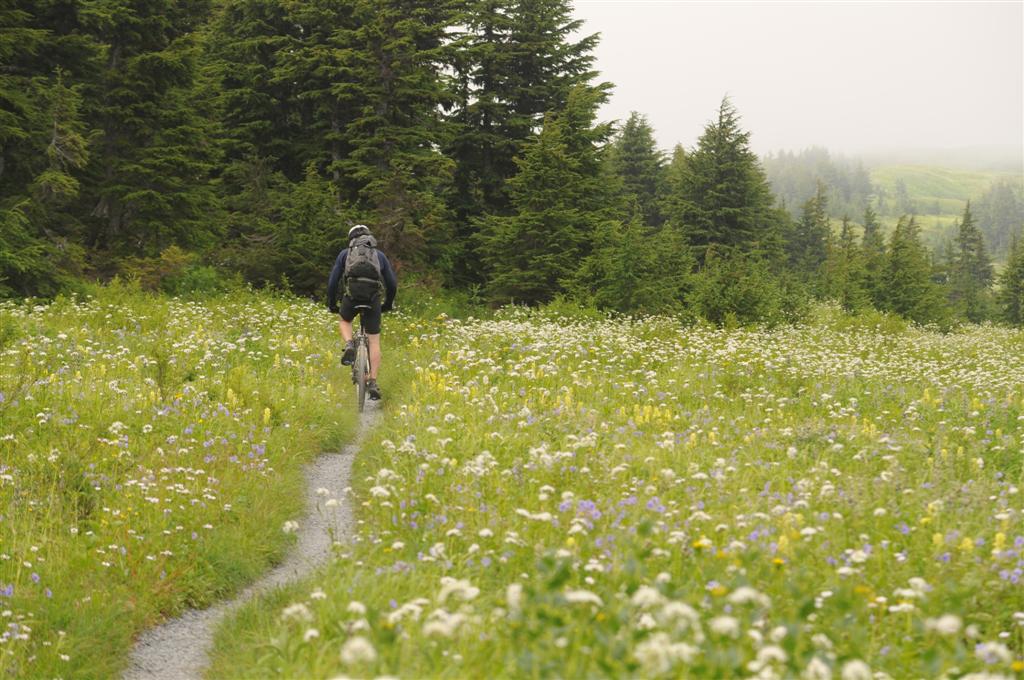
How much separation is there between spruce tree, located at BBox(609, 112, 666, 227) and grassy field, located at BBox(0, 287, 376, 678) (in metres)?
37.9

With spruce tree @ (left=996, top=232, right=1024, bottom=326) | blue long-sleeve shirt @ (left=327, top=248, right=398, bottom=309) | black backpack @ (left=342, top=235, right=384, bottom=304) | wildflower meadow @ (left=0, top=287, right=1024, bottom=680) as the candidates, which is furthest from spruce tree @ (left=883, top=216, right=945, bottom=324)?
black backpack @ (left=342, top=235, right=384, bottom=304)

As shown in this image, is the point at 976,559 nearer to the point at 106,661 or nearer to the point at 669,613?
the point at 669,613

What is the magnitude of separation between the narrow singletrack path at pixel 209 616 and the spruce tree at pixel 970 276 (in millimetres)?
50596

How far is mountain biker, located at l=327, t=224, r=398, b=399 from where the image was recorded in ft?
34.0

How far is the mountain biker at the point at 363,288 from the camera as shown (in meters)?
10.4

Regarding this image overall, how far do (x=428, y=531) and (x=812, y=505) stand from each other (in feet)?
9.02

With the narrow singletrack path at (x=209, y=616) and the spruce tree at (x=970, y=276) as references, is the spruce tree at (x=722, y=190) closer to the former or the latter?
the spruce tree at (x=970, y=276)

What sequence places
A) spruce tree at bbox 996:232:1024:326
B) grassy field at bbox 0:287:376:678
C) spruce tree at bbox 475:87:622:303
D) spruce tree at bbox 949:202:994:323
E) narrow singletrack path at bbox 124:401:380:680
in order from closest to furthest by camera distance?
narrow singletrack path at bbox 124:401:380:680 < grassy field at bbox 0:287:376:678 < spruce tree at bbox 475:87:622:303 < spruce tree at bbox 996:232:1024:326 < spruce tree at bbox 949:202:994:323

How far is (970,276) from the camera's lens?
6284 centimetres

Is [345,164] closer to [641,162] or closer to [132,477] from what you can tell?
[132,477]

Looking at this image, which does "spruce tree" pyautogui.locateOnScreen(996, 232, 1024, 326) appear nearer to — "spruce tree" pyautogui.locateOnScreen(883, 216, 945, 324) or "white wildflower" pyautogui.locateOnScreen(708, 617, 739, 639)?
"spruce tree" pyautogui.locateOnScreen(883, 216, 945, 324)

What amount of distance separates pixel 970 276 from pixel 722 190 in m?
42.7

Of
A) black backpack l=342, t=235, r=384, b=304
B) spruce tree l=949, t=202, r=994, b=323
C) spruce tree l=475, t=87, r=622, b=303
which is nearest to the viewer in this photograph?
black backpack l=342, t=235, r=384, b=304

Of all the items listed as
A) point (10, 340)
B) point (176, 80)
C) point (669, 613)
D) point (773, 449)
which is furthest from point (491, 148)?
point (669, 613)
